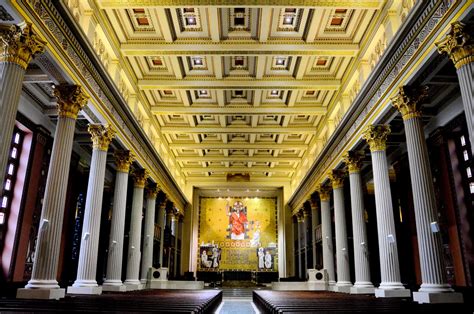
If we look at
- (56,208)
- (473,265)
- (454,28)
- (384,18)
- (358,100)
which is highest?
(384,18)

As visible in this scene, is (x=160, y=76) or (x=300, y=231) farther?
(x=300, y=231)

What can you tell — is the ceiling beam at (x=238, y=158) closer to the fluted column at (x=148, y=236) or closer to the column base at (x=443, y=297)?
the fluted column at (x=148, y=236)

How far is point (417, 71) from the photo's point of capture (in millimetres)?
9031

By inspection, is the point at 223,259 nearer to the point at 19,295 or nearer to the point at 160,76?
the point at 160,76

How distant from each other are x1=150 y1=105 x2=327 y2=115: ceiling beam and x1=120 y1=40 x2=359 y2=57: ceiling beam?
191 inches

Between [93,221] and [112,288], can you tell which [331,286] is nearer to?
[112,288]

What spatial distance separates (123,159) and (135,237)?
3.63m

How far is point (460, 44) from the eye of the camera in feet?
23.8

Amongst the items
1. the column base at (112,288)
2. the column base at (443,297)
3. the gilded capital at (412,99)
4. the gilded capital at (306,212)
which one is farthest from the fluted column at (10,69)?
the gilded capital at (306,212)

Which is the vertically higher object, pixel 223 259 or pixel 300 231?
pixel 300 231

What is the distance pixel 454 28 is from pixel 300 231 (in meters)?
21.5

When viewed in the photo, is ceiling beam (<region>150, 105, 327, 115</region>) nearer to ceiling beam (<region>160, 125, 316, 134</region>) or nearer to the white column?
ceiling beam (<region>160, 125, 316, 134</region>)

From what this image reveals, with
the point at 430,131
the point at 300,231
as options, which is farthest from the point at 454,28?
the point at 300,231

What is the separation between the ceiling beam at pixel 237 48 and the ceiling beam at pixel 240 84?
2.28 m
